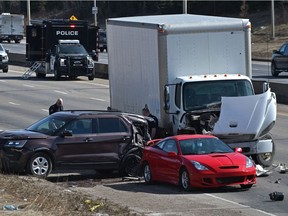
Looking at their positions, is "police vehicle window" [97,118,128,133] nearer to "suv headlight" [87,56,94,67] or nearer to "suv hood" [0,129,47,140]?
"suv hood" [0,129,47,140]

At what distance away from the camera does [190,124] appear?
2086 cm

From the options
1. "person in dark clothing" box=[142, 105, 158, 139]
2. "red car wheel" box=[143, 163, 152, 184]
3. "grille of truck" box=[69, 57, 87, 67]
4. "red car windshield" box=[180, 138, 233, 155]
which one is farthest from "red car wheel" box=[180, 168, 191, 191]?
"grille of truck" box=[69, 57, 87, 67]

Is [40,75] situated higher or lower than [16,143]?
higher

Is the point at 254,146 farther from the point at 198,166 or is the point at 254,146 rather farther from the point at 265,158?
the point at 198,166

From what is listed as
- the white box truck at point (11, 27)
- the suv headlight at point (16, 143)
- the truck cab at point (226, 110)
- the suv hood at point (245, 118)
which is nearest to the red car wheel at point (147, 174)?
the truck cab at point (226, 110)

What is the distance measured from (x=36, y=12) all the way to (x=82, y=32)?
215 ft

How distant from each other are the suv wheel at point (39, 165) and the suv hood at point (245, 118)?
3.89 metres

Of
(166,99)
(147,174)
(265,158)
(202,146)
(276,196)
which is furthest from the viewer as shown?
(166,99)

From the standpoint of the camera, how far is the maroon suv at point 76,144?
65.0 feet

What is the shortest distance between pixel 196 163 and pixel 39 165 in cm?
406

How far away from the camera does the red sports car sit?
17578 millimetres

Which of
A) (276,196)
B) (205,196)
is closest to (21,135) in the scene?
(205,196)

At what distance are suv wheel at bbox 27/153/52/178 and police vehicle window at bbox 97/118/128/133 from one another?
1439mm

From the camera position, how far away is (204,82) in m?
21.0
